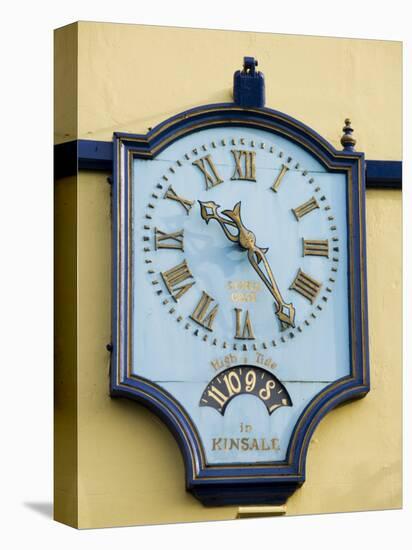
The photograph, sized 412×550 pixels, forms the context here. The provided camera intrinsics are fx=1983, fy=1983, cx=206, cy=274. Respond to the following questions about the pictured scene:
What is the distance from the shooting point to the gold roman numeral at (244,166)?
9375mm

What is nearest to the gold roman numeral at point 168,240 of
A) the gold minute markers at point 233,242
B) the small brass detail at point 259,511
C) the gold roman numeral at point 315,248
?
the gold minute markers at point 233,242

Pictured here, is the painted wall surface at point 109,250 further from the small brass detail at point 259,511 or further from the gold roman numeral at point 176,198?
the gold roman numeral at point 176,198

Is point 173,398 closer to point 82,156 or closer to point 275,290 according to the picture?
point 275,290

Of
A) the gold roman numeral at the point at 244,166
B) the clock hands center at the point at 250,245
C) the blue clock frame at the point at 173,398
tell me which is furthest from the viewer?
the gold roman numeral at the point at 244,166

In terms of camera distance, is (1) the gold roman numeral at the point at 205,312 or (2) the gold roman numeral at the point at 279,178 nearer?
(1) the gold roman numeral at the point at 205,312

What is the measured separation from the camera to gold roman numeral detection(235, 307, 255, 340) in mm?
9281

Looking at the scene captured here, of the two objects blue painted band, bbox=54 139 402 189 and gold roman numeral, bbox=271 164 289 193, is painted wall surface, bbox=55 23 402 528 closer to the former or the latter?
blue painted band, bbox=54 139 402 189

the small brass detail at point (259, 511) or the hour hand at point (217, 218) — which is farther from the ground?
the hour hand at point (217, 218)

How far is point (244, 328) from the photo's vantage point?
930cm

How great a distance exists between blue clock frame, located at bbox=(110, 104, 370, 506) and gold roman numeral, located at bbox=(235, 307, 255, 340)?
A: 44 centimetres

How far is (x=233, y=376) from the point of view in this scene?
927cm

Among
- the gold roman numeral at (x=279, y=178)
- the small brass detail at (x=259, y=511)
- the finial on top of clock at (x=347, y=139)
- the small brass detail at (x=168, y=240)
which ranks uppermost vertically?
the finial on top of clock at (x=347, y=139)

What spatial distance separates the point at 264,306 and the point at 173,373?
56 cm

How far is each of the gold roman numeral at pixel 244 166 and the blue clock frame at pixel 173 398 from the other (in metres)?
0.14
